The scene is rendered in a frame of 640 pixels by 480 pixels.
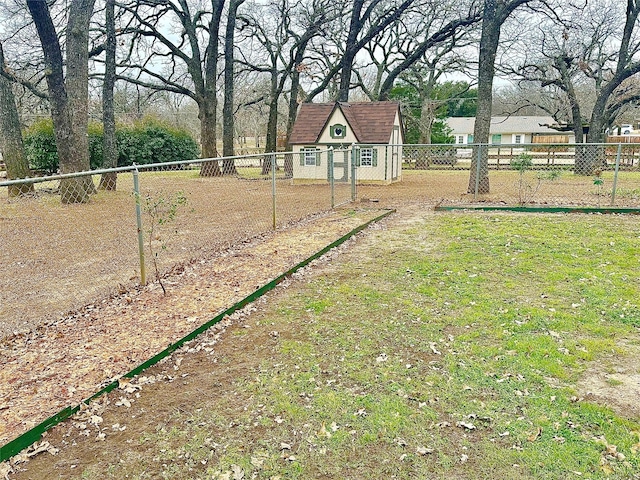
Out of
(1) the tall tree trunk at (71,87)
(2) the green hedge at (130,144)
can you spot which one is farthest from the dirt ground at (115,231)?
(2) the green hedge at (130,144)

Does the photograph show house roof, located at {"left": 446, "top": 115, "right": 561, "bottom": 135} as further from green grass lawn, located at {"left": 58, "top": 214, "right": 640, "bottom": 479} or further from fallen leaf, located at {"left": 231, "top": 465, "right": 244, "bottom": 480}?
fallen leaf, located at {"left": 231, "top": 465, "right": 244, "bottom": 480}

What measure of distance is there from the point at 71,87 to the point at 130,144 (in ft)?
34.5

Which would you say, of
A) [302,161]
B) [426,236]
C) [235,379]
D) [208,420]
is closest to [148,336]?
[235,379]

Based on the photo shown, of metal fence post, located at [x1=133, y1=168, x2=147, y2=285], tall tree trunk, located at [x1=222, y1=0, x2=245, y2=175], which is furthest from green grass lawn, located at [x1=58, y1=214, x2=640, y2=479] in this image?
tall tree trunk, located at [x1=222, y1=0, x2=245, y2=175]

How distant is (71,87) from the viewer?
1189 cm

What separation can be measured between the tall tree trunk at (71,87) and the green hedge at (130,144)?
6.93 metres

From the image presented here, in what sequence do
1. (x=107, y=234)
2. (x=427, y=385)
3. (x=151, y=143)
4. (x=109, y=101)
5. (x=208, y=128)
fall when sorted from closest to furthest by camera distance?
(x=427, y=385) < (x=107, y=234) < (x=109, y=101) < (x=208, y=128) < (x=151, y=143)

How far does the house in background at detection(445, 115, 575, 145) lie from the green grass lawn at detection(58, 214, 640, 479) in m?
42.0

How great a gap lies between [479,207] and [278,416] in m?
8.88

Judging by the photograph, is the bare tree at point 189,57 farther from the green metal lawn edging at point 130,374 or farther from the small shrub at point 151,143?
the green metal lawn edging at point 130,374

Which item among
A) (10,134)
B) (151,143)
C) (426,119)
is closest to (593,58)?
(426,119)

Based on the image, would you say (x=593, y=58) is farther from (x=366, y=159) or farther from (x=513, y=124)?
(x=513, y=124)

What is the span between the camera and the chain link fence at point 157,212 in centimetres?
532

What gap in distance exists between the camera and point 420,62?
27.5 metres
